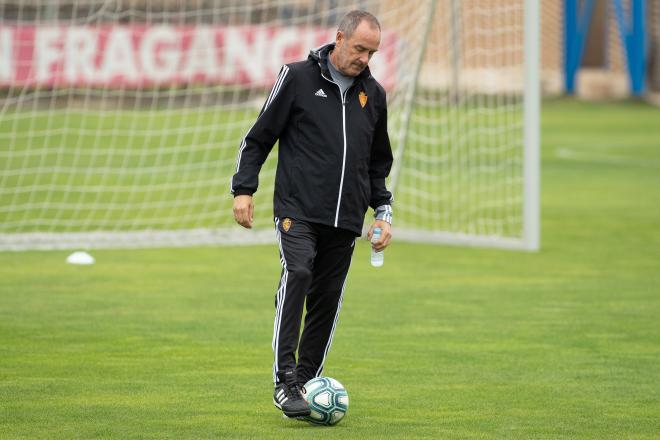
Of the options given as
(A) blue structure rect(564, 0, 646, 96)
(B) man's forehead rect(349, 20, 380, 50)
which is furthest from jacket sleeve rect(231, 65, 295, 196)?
(A) blue structure rect(564, 0, 646, 96)

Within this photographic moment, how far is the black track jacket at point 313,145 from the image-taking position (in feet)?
21.4

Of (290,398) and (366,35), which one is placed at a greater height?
(366,35)

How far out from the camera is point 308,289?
261 inches

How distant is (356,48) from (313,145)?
1.59ft

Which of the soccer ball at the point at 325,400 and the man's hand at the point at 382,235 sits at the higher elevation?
the man's hand at the point at 382,235

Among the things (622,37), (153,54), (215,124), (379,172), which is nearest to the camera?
(379,172)

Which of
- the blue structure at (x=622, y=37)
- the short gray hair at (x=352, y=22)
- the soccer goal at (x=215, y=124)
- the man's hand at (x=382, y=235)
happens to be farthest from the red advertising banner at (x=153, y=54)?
the blue structure at (x=622, y=37)

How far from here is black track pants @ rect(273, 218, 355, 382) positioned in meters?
6.48

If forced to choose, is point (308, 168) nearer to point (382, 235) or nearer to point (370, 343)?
point (382, 235)

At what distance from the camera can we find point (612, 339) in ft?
29.7

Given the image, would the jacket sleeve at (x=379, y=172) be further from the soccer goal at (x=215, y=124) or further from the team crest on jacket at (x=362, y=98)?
the soccer goal at (x=215, y=124)

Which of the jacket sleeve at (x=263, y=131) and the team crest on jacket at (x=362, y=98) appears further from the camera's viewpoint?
the team crest on jacket at (x=362, y=98)

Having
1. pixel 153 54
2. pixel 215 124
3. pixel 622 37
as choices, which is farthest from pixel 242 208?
pixel 622 37

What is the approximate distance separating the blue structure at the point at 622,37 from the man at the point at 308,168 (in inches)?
1328
